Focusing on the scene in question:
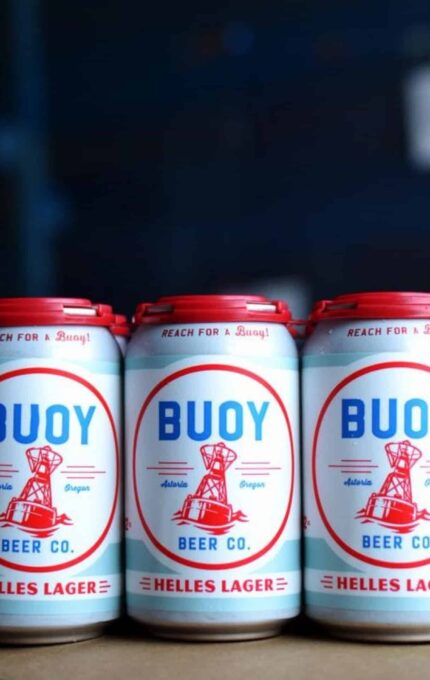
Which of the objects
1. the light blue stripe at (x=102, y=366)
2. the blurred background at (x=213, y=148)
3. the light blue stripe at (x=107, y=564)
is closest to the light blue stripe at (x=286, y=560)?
the light blue stripe at (x=107, y=564)

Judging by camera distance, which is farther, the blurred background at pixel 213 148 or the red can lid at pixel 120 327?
the blurred background at pixel 213 148

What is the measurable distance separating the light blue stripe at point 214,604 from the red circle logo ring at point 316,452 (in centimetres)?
8

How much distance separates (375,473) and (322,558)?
0.11 meters

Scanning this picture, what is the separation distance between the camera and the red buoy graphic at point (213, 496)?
3.49 ft

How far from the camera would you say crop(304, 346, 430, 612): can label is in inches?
41.6

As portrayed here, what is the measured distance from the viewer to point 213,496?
107 cm

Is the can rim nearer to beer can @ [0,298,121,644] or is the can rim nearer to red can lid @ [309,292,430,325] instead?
red can lid @ [309,292,430,325]

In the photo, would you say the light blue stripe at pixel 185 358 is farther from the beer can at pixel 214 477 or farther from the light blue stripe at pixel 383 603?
the light blue stripe at pixel 383 603

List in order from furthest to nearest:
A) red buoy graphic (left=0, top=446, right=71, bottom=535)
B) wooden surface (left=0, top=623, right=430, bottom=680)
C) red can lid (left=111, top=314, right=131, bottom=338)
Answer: red can lid (left=111, top=314, right=131, bottom=338)
red buoy graphic (left=0, top=446, right=71, bottom=535)
wooden surface (left=0, top=623, right=430, bottom=680)

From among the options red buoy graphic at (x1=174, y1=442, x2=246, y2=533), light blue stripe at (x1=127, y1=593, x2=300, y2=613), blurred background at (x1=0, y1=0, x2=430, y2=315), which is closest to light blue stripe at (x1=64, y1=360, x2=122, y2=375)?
red buoy graphic at (x1=174, y1=442, x2=246, y2=533)

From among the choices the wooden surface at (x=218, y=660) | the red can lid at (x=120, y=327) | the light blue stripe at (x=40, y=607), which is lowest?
the wooden surface at (x=218, y=660)

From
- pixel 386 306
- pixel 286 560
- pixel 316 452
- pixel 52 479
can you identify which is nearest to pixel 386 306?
pixel 386 306

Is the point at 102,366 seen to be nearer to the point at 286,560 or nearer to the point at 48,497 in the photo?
the point at 48,497

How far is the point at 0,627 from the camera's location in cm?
107
